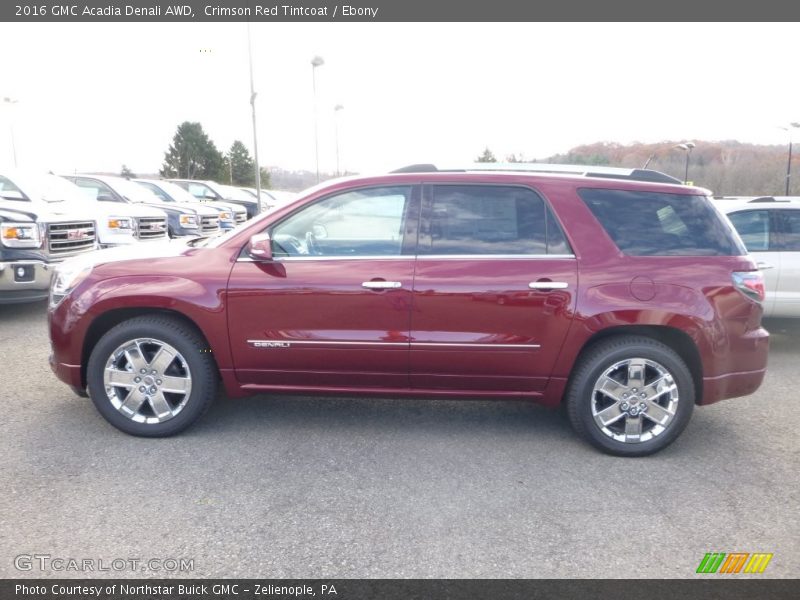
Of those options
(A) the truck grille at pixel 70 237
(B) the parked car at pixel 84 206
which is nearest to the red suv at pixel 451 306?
(A) the truck grille at pixel 70 237

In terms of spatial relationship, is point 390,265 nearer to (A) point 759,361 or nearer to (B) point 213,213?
(A) point 759,361

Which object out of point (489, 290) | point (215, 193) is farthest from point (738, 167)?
point (489, 290)

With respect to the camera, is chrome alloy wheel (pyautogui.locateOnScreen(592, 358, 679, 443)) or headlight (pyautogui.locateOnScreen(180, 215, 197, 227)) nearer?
chrome alloy wheel (pyautogui.locateOnScreen(592, 358, 679, 443))

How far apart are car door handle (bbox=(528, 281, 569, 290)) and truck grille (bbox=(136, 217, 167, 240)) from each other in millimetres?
8724

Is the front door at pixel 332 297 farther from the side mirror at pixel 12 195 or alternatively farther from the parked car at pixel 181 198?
the parked car at pixel 181 198

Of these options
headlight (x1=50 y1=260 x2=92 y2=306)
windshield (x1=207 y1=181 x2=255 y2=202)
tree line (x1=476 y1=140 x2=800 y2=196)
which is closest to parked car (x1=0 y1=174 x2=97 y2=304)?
headlight (x1=50 y1=260 x2=92 y2=306)

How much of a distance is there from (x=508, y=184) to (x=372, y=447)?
6.38 feet

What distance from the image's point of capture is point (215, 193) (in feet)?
68.5

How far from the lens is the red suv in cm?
402

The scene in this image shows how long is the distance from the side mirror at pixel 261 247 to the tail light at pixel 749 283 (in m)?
2.97

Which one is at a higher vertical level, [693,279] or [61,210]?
[61,210]

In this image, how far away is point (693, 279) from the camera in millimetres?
4020

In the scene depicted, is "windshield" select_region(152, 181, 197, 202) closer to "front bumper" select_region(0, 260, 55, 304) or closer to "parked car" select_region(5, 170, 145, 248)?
"parked car" select_region(5, 170, 145, 248)

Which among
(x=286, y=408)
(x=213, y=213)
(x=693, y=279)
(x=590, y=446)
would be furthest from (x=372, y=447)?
(x=213, y=213)
